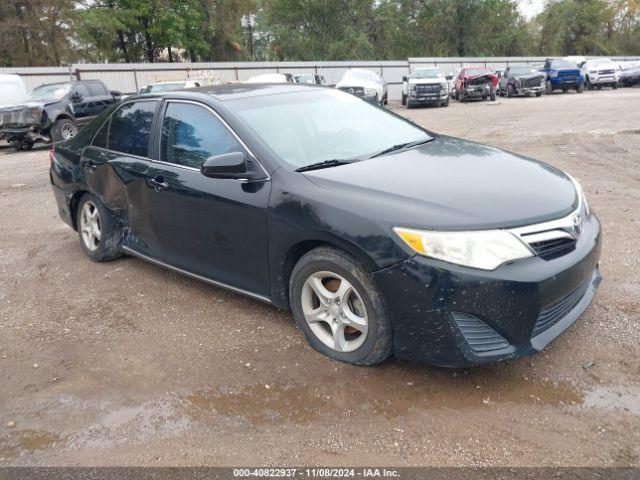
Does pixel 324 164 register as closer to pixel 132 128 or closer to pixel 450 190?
pixel 450 190

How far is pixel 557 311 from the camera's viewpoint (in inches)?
119

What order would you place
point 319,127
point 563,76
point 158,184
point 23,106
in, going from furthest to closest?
point 563,76, point 23,106, point 158,184, point 319,127

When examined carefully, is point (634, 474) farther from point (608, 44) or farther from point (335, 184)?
point (608, 44)

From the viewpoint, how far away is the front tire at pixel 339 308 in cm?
305

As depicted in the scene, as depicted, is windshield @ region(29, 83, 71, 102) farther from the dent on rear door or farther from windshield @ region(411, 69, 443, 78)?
windshield @ region(411, 69, 443, 78)

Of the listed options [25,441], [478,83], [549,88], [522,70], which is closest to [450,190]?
[25,441]

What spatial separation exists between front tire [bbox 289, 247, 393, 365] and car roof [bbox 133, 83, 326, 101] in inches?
60.0

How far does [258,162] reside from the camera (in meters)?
3.55

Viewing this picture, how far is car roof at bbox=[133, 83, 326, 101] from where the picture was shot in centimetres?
414

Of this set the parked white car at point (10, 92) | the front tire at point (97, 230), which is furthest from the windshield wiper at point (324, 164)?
the parked white car at point (10, 92)

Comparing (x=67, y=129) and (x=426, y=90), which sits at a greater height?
(x=426, y=90)

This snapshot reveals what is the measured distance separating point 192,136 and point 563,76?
29.5 meters

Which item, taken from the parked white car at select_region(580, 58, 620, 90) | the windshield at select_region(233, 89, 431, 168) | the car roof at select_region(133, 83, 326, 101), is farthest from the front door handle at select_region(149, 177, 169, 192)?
the parked white car at select_region(580, 58, 620, 90)

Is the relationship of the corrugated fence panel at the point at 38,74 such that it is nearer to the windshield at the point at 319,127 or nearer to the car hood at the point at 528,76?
the car hood at the point at 528,76
